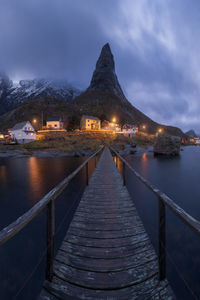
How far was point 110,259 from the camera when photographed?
3186 mm

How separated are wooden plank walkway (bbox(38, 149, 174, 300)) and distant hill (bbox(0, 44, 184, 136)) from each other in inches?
2589

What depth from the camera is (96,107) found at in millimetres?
131750

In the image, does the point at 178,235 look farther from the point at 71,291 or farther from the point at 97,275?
the point at 71,291

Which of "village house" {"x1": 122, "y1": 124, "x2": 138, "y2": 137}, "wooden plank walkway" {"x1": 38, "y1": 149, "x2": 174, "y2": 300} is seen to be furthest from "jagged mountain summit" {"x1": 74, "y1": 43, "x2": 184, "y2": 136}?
"wooden plank walkway" {"x1": 38, "y1": 149, "x2": 174, "y2": 300}

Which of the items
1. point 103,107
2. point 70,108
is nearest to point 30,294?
point 70,108

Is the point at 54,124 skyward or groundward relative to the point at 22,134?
skyward

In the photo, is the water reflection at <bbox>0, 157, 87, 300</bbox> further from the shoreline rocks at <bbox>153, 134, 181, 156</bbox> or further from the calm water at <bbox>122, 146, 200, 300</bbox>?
the shoreline rocks at <bbox>153, 134, 181, 156</bbox>

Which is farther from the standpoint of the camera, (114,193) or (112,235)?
(114,193)

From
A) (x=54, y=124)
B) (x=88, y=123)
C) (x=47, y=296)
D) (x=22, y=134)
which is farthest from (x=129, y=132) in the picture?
(x=47, y=296)

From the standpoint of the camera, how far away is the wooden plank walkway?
2.51 m

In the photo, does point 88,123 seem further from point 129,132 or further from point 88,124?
point 129,132

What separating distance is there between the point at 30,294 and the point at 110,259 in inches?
139

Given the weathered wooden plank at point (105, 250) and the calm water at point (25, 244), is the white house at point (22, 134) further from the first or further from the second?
the weathered wooden plank at point (105, 250)

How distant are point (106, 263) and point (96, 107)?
136 m
